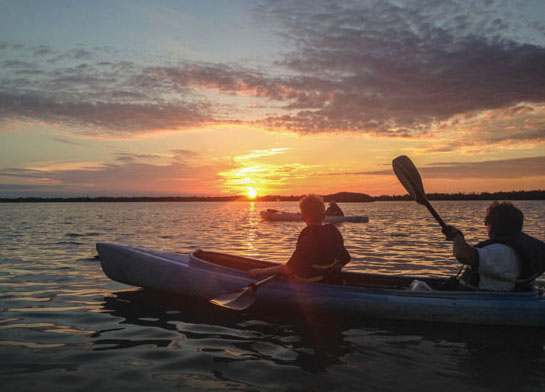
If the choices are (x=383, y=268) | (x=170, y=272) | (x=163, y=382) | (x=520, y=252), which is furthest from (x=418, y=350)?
(x=383, y=268)

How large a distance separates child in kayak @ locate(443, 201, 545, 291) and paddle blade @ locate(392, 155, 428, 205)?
65.1 inches

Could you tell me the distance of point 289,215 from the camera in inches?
1229

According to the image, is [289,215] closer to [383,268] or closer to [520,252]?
[383,268]

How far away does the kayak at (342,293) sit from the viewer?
5.35 meters

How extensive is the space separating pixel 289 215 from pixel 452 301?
25755mm

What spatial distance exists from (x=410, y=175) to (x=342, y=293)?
2308mm

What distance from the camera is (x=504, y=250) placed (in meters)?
4.82

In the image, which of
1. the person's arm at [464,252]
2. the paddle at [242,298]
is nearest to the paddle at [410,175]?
the person's arm at [464,252]

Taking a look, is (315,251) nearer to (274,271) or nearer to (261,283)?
(274,271)

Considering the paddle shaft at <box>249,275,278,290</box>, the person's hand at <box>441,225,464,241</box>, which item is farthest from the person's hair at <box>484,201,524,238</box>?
the paddle shaft at <box>249,275,278,290</box>

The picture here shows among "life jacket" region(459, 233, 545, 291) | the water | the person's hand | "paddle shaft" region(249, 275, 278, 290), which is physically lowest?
the water

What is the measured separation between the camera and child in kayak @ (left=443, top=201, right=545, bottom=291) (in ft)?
15.7

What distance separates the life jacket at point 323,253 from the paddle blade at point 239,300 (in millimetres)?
738

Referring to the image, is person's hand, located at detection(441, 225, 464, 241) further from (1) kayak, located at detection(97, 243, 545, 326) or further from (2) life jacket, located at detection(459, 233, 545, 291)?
(1) kayak, located at detection(97, 243, 545, 326)
